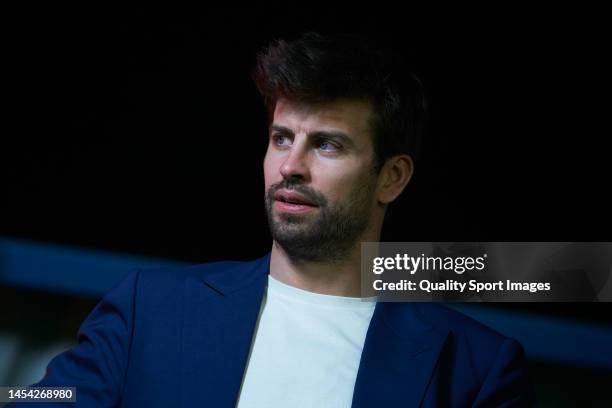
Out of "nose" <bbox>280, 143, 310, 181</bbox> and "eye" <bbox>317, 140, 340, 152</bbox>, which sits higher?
"eye" <bbox>317, 140, 340, 152</bbox>

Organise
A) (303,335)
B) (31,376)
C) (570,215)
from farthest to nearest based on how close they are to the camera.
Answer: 1. (570,215)
2. (31,376)
3. (303,335)

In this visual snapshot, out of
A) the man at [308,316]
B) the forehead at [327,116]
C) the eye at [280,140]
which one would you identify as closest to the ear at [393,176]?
the man at [308,316]

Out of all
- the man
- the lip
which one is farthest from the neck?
the lip

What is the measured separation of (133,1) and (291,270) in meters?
0.93

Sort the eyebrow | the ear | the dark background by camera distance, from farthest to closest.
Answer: the dark background, the ear, the eyebrow

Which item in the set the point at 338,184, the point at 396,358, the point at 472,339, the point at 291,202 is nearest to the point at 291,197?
the point at 291,202

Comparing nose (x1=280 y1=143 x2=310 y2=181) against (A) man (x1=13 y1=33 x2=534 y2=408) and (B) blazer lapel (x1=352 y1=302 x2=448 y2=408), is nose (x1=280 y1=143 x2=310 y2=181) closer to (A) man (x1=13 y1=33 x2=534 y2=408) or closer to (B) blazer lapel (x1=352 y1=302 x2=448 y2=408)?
(A) man (x1=13 y1=33 x2=534 y2=408)

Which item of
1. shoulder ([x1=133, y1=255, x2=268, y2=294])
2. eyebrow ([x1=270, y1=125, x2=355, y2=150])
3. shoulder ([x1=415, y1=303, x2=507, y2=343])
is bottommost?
shoulder ([x1=415, y1=303, x2=507, y2=343])

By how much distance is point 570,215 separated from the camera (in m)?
2.00

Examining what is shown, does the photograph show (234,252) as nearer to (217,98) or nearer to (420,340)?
(217,98)

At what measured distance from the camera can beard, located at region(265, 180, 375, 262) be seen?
61.2 inches

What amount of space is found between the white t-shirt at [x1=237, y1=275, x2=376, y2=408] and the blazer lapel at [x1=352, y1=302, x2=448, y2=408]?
3 cm

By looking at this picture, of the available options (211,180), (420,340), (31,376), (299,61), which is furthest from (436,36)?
(31,376)

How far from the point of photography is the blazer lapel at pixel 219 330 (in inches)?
57.6
